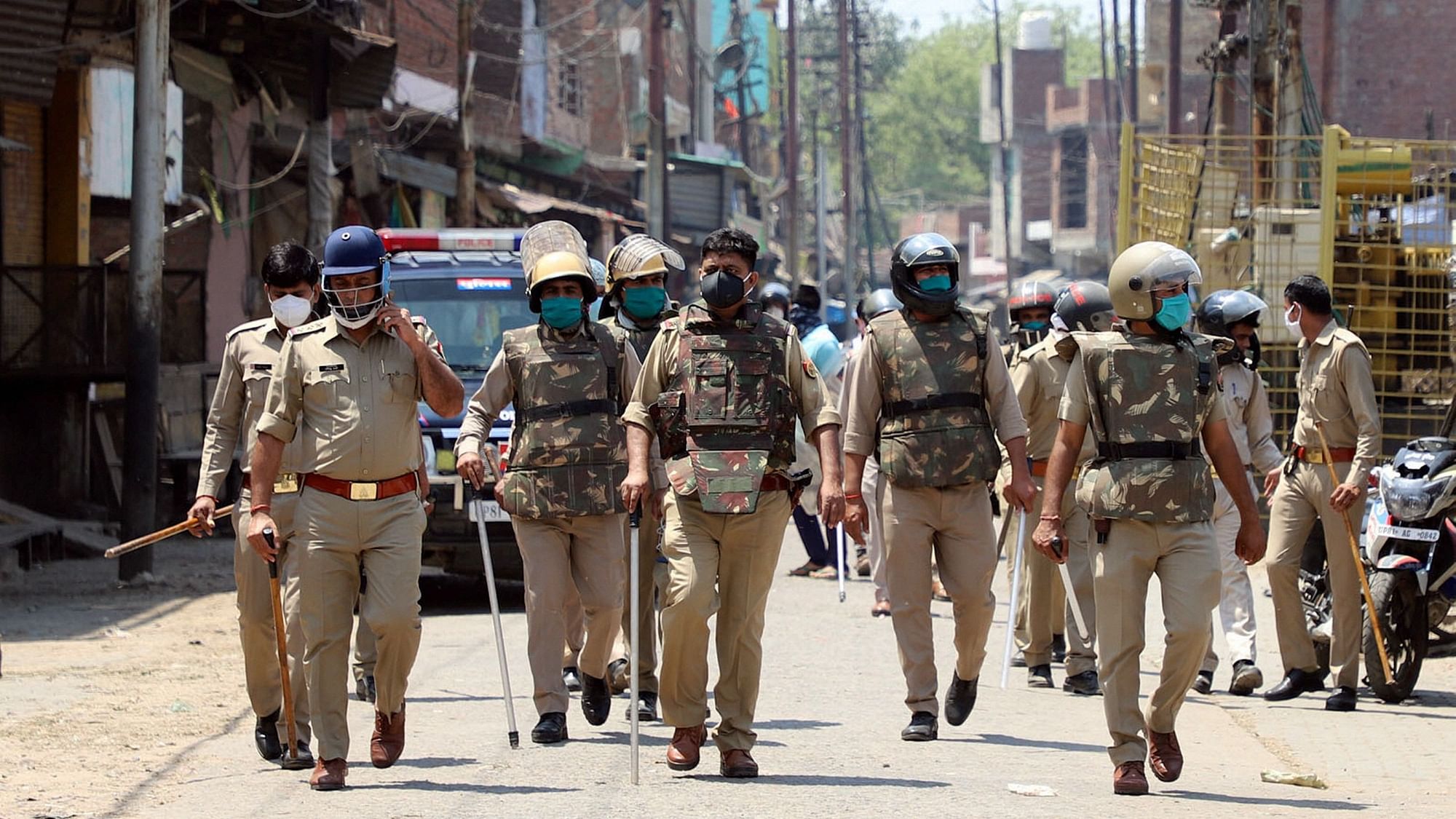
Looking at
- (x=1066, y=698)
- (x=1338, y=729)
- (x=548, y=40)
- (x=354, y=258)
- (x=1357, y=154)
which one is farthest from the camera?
(x=548, y=40)

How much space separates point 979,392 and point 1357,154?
10.4m

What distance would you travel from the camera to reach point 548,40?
4059cm

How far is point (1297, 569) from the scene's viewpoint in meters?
9.84

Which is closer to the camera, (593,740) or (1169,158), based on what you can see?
(593,740)

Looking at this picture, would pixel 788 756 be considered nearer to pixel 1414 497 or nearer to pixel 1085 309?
pixel 1085 309

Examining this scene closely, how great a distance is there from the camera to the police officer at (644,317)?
874 cm

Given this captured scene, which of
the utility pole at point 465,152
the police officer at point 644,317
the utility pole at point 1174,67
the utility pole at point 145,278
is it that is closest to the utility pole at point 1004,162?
the utility pole at point 1174,67

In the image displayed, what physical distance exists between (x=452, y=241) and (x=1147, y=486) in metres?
7.78

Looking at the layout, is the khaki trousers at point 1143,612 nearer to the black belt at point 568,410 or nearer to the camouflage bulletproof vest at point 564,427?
the camouflage bulletproof vest at point 564,427

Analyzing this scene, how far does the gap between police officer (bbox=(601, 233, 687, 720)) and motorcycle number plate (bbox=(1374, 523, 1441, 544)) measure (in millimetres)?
3518

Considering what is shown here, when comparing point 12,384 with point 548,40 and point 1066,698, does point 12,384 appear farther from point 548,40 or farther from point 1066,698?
point 548,40

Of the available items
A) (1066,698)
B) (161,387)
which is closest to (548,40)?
(161,387)

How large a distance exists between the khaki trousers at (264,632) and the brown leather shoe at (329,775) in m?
0.49

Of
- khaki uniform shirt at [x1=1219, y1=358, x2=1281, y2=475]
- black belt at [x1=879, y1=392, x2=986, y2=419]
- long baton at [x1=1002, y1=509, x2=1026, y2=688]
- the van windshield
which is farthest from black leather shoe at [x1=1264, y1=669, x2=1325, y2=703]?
the van windshield
